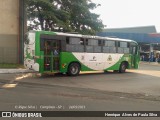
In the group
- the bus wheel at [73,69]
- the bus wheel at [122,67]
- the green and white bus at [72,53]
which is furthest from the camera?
the bus wheel at [122,67]

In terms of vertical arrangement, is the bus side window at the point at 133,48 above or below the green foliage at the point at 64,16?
below

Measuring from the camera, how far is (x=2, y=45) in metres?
28.1

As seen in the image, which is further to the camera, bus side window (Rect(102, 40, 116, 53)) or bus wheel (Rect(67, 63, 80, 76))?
bus side window (Rect(102, 40, 116, 53))

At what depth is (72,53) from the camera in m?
21.1

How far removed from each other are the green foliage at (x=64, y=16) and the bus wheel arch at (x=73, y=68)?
32.4ft

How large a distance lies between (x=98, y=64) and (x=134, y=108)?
13.0 metres

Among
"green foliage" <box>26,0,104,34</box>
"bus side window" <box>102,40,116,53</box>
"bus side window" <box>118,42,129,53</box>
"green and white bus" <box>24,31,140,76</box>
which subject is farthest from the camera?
"green foliage" <box>26,0,104,34</box>

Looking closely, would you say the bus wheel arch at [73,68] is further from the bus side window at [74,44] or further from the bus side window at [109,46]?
the bus side window at [109,46]

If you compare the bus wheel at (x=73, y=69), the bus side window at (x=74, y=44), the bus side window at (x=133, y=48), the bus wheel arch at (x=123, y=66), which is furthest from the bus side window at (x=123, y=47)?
the bus wheel at (x=73, y=69)

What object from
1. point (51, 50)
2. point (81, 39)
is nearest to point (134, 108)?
point (51, 50)

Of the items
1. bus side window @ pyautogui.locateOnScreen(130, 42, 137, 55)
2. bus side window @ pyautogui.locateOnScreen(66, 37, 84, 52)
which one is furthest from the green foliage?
bus side window @ pyautogui.locateOnScreen(66, 37, 84, 52)

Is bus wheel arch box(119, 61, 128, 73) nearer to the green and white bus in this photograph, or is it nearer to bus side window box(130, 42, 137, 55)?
the green and white bus

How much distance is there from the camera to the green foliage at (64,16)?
101 feet

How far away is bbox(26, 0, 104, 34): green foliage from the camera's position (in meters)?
30.9
